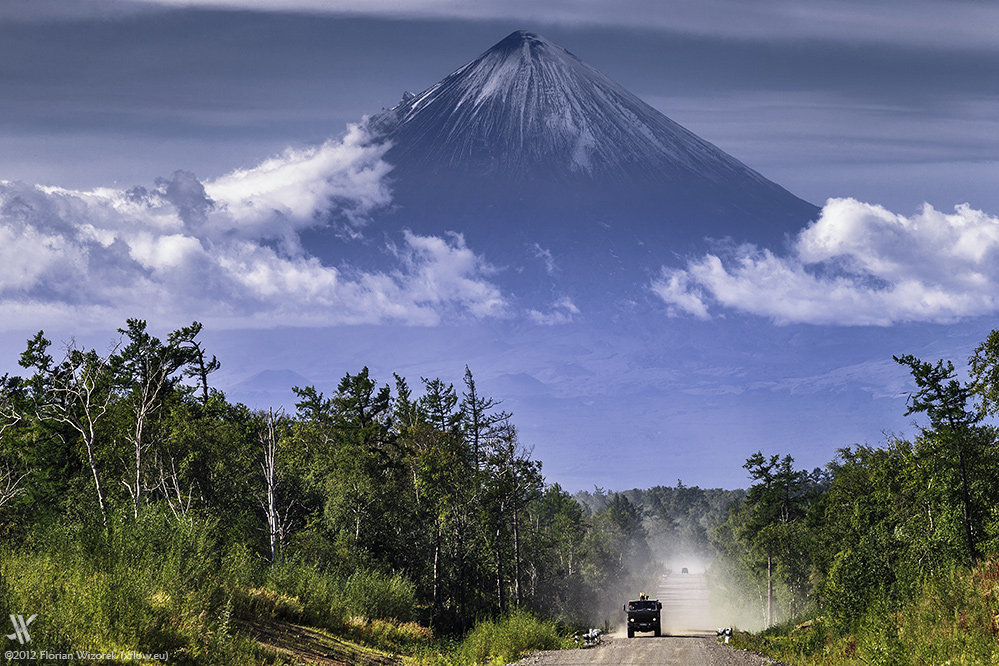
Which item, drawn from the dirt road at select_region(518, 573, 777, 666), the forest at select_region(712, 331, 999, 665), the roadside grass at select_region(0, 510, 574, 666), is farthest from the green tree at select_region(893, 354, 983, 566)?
the roadside grass at select_region(0, 510, 574, 666)

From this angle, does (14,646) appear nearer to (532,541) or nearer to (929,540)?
(929,540)

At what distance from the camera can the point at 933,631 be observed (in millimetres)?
18656

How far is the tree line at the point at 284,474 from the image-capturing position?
4232cm

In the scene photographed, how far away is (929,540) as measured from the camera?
99.5ft

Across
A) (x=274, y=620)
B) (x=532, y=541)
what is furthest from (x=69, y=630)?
(x=532, y=541)

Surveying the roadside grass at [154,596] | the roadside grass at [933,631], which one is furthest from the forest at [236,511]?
the roadside grass at [933,631]

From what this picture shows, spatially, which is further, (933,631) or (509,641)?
(509,641)

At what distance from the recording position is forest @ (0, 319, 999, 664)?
1466 cm

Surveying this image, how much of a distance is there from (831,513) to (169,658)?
56337 millimetres

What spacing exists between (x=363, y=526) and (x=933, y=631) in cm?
3229

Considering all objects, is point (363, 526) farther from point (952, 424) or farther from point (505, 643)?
point (952, 424)

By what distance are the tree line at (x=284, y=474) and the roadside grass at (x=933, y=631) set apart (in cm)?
2319

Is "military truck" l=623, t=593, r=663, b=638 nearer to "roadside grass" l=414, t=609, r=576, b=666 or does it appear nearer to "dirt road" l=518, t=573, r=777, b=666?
"roadside grass" l=414, t=609, r=576, b=666

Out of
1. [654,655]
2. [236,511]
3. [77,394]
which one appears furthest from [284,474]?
[654,655]
